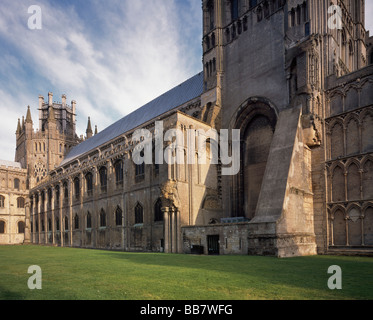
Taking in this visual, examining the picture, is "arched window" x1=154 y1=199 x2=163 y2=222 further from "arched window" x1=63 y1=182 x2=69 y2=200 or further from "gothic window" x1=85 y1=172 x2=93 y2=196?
"arched window" x1=63 y1=182 x2=69 y2=200

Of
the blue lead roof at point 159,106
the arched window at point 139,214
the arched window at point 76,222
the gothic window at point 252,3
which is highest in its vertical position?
the gothic window at point 252,3

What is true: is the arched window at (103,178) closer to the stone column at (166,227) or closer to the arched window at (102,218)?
the arched window at (102,218)

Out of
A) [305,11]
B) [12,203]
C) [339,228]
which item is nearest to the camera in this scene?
[339,228]

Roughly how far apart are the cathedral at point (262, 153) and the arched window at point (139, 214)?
20 centimetres

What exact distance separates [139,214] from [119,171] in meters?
7.27

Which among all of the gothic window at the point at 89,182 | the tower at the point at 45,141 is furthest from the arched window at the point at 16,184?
the gothic window at the point at 89,182

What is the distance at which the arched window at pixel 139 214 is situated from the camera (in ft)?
111

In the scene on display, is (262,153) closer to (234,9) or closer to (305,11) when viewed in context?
(305,11)

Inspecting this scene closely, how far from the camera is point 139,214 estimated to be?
34.3 metres

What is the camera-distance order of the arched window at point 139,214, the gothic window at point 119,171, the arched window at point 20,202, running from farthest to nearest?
the arched window at point 20,202
the gothic window at point 119,171
the arched window at point 139,214

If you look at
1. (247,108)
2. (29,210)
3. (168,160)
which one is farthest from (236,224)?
(29,210)

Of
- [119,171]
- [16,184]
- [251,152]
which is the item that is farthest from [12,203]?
[251,152]

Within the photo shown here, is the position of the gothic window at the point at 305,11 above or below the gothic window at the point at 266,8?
below
